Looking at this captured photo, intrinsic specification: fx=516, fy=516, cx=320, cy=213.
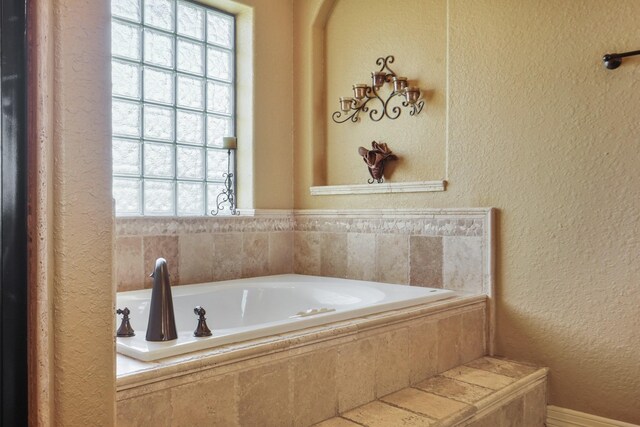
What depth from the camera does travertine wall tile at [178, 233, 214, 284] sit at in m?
2.82

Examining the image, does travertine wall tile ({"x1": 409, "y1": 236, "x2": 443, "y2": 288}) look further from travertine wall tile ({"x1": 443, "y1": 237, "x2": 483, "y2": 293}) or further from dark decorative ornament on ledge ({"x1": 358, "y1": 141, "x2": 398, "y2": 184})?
dark decorative ornament on ledge ({"x1": 358, "y1": 141, "x2": 398, "y2": 184})

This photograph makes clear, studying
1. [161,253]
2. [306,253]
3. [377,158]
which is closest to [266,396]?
[161,253]

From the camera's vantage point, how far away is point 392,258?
2.92m

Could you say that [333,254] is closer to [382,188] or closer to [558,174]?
[382,188]

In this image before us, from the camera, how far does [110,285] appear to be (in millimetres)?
912

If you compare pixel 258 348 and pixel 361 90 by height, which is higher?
pixel 361 90

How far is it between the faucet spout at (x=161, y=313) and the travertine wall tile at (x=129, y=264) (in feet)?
3.33

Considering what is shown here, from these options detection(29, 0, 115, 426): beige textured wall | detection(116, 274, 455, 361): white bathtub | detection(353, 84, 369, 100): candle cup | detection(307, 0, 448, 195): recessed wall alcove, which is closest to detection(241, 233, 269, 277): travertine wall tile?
detection(116, 274, 455, 361): white bathtub

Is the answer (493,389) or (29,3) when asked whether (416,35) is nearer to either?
(493,389)

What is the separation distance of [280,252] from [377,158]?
2.95 ft

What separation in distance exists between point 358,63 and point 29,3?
2525mm

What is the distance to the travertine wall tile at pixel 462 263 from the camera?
258 centimetres

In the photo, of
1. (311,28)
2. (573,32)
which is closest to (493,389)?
(573,32)

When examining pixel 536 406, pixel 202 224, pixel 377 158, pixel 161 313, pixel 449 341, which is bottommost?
pixel 536 406
